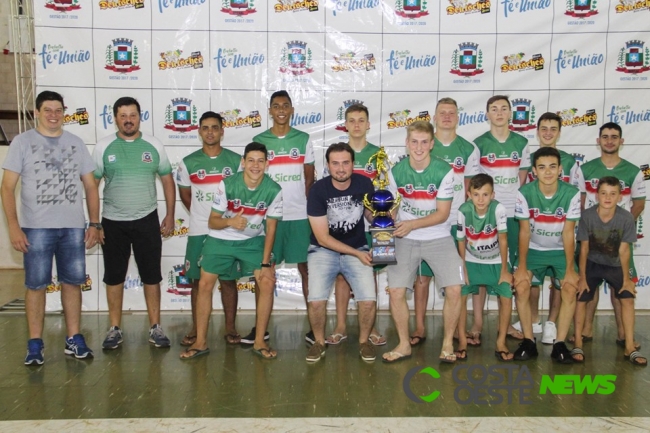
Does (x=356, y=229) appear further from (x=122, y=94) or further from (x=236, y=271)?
(x=122, y=94)

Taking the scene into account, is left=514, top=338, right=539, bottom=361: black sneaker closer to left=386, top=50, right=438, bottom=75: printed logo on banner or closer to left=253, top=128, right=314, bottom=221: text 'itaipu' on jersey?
left=253, top=128, right=314, bottom=221: text 'itaipu' on jersey

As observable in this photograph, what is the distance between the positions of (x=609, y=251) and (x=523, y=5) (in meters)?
2.71

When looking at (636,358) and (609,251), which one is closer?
(636,358)

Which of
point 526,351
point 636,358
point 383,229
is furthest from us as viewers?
point 526,351

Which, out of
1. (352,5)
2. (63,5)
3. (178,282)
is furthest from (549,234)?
(63,5)

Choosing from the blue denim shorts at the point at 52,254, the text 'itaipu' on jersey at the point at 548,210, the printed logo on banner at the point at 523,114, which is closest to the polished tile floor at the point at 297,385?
the blue denim shorts at the point at 52,254

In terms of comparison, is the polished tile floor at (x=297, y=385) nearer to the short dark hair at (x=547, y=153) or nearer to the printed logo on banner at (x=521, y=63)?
the short dark hair at (x=547, y=153)

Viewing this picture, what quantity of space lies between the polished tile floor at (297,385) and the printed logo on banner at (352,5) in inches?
125

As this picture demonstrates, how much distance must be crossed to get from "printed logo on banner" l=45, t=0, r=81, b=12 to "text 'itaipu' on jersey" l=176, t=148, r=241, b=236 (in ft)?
7.12

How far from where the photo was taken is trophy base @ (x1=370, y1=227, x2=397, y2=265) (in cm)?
493

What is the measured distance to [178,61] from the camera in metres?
6.64

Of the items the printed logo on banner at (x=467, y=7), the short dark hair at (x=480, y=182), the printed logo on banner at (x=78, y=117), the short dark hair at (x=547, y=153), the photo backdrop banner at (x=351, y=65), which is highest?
the printed logo on banner at (x=467, y=7)

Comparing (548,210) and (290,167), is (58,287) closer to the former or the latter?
(290,167)

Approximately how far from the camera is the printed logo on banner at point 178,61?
6634 mm
